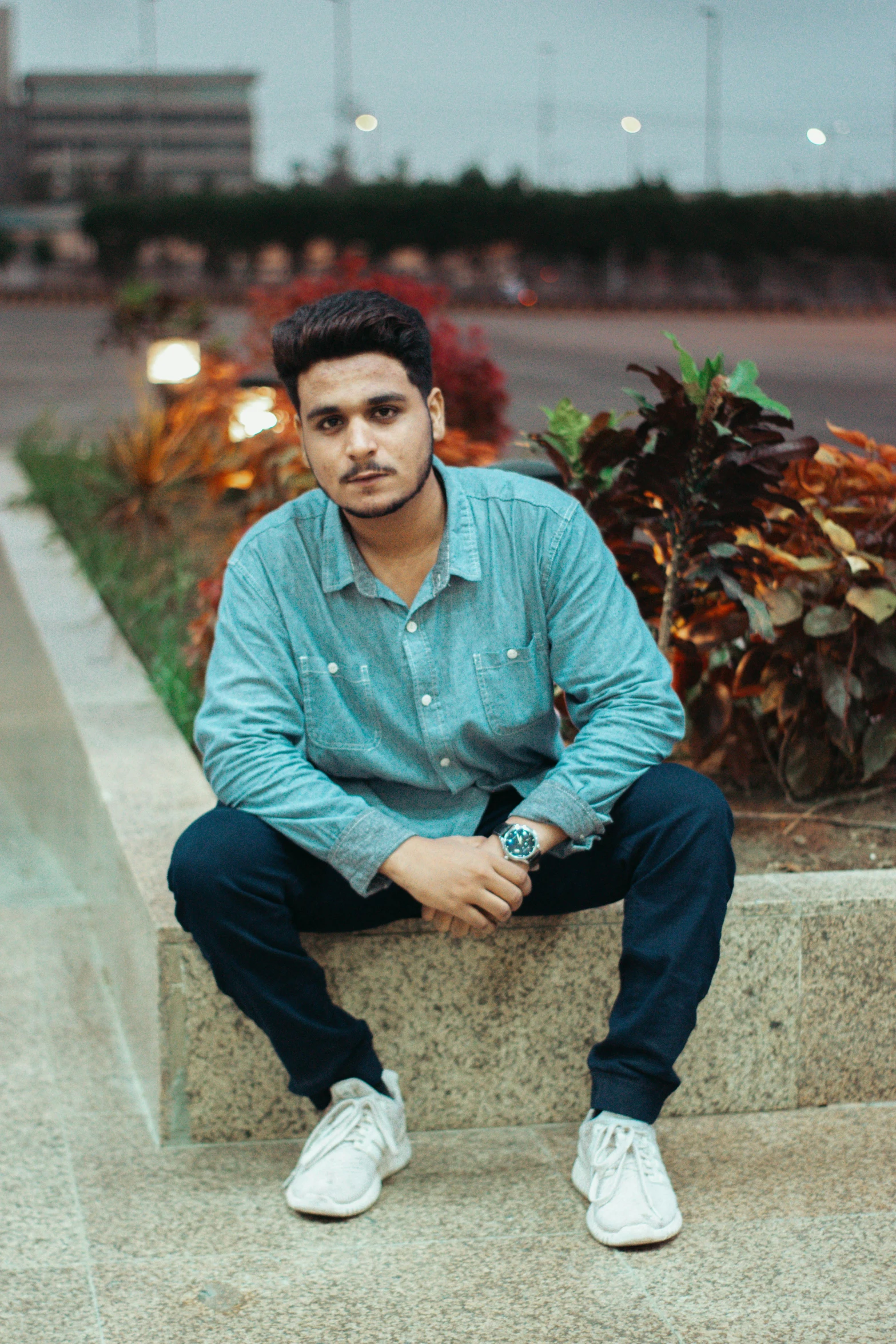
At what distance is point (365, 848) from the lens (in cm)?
221

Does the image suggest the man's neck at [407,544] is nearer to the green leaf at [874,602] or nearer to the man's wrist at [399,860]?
the man's wrist at [399,860]

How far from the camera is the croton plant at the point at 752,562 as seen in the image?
9.39 ft

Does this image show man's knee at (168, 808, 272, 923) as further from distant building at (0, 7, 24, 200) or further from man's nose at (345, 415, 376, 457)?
distant building at (0, 7, 24, 200)

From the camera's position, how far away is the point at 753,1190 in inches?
91.8

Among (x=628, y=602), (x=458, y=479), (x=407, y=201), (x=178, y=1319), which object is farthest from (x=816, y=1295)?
(x=407, y=201)

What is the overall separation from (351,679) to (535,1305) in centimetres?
100

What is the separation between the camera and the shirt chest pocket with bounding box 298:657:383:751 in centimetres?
238

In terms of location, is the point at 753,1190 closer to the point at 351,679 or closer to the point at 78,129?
the point at 351,679

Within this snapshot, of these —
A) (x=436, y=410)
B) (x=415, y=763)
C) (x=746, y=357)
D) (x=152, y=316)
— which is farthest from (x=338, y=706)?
(x=152, y=316)

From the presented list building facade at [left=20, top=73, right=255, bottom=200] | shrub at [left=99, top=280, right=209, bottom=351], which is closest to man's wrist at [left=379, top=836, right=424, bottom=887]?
shrub at [left=99, top=280, right=209, bottom=351]

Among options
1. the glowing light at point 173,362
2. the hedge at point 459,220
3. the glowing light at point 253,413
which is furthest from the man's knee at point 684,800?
the hedge at point 459,220

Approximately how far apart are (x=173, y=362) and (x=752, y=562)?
6397 millimetres

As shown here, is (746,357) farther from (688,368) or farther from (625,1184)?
(625,1184)

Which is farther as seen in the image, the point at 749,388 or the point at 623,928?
the point at 749,388
